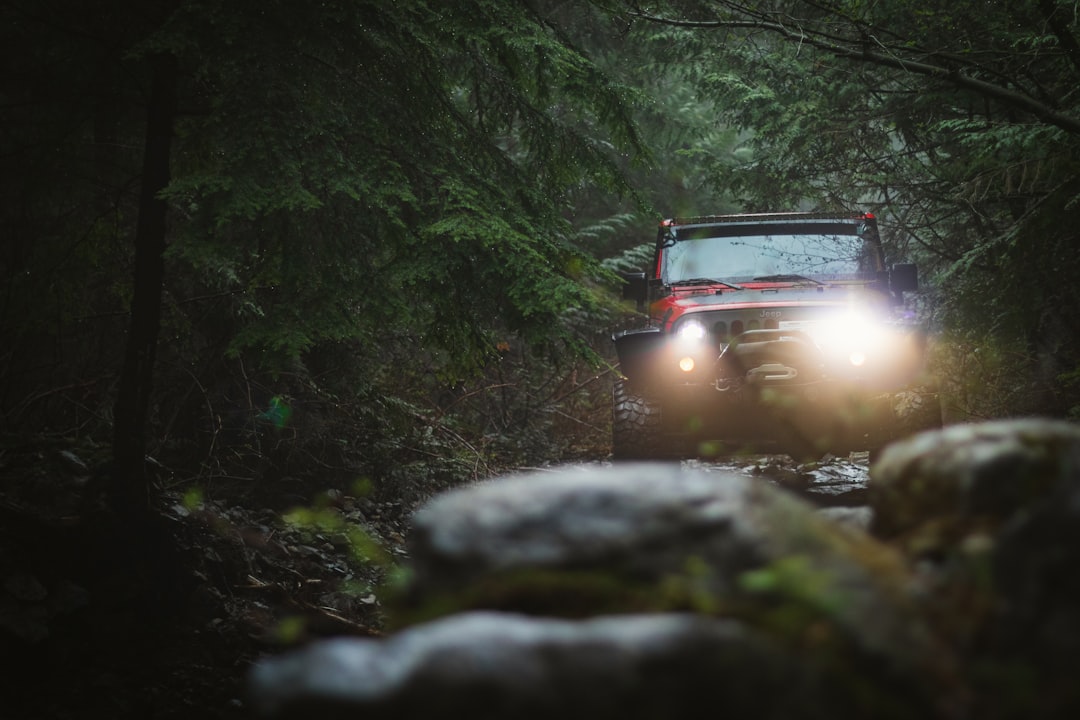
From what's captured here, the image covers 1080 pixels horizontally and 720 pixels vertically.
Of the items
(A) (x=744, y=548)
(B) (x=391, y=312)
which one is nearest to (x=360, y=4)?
(B) (x=391, y=312)

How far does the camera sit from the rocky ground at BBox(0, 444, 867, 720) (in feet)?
13.0

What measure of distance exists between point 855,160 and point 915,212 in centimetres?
95

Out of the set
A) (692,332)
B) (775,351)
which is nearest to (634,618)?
(775,351)

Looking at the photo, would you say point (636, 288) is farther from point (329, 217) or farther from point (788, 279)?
point (329, 217)

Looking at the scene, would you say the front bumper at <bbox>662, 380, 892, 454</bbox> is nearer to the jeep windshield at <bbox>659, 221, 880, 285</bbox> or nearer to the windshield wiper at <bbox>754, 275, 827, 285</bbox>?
the windshield wiper at <bbox>754, 275, 827, 285</bbox>

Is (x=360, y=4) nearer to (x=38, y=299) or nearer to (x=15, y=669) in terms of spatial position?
(x=38, y=299)

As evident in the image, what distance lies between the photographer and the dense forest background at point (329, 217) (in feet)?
13.4

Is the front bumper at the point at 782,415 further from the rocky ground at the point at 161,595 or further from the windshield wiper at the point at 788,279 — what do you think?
the windshield wiper at the point at 788,279

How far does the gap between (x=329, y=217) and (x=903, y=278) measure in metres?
5.11

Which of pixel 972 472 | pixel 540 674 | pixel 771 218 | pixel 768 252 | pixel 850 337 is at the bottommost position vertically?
pixel 540 674

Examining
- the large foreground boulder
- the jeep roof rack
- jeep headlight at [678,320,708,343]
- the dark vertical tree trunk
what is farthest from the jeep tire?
the large foreground boulder

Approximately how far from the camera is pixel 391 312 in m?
4.55

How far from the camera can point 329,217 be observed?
440cm

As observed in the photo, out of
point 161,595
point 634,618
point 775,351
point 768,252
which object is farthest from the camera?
point 768,252
